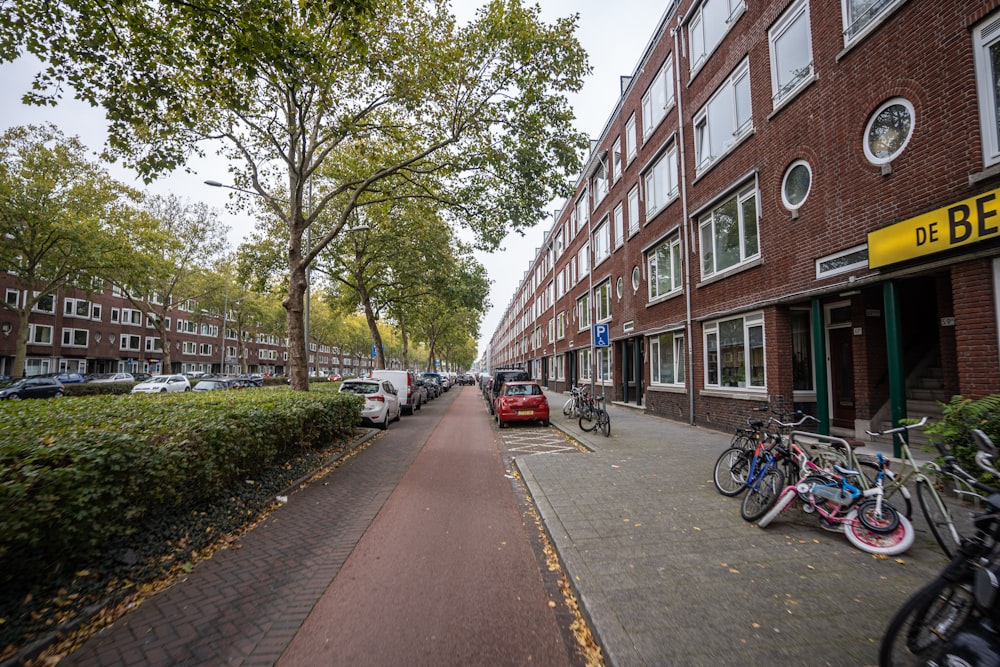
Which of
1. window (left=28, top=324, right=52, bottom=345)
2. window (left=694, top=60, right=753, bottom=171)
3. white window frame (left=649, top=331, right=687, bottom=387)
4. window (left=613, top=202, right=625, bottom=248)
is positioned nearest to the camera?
window (left=694, top=60, right=753, bottom=171)

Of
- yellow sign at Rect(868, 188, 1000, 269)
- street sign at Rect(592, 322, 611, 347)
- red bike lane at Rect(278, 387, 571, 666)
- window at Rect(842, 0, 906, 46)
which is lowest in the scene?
red bike lane at Rect(278, 387, 571, 666)

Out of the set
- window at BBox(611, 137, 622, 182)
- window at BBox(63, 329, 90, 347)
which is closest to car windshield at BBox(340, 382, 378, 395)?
window at BBox(611, 137, 622, 182)

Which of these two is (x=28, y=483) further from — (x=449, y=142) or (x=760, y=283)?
(x=760, y=283)

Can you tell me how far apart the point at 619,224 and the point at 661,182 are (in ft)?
13.4

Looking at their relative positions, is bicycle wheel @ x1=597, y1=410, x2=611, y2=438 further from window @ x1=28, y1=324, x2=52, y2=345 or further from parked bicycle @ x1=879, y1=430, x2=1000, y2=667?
window @ x1=28, y1=324, x2=52, y2=345

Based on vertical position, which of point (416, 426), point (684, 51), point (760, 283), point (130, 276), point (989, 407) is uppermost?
point (684, 51)

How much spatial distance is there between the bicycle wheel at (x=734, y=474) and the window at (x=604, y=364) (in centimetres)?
1486

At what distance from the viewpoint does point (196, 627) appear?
9.89ft

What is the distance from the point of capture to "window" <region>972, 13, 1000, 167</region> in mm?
5516

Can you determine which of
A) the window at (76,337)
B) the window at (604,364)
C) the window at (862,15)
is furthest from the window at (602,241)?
the window at (76,337)

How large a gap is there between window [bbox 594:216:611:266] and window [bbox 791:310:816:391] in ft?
36.7

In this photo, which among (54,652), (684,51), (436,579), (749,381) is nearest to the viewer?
(54,652)

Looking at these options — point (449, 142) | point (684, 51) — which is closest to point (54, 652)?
point (449, 142)

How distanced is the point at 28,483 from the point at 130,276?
27683 millimetres
